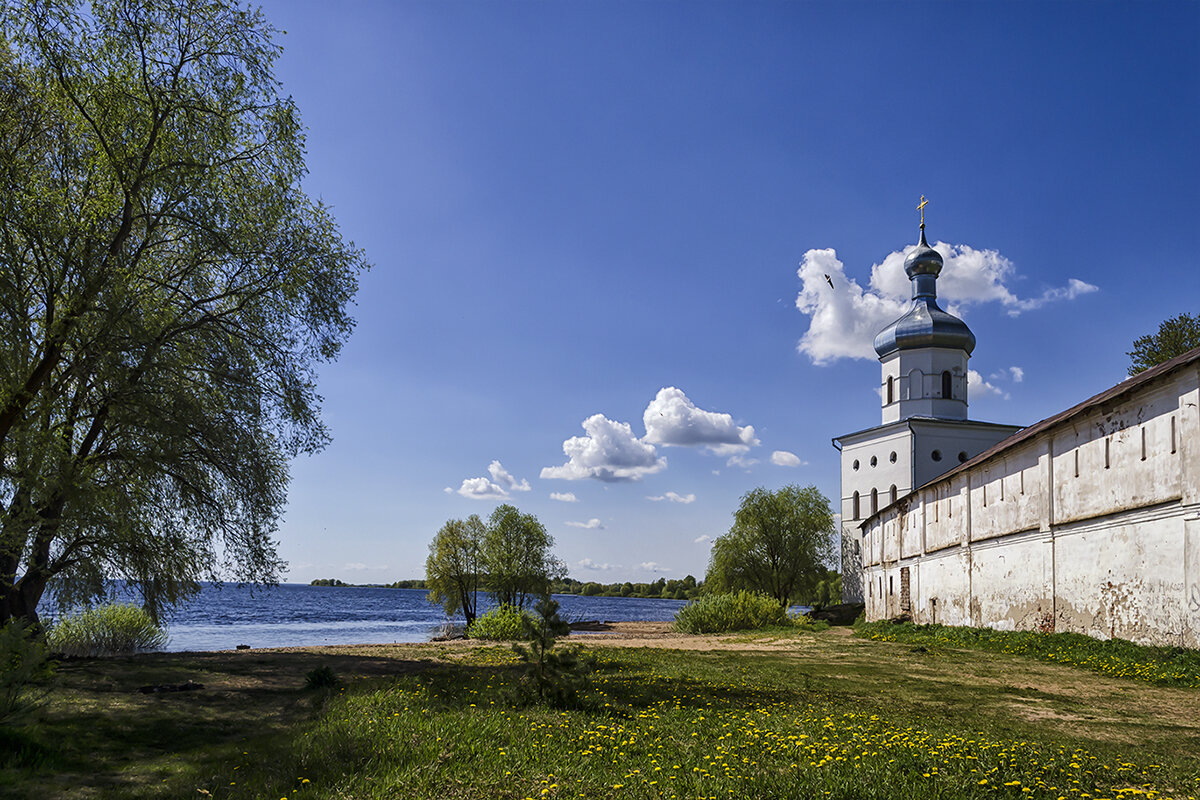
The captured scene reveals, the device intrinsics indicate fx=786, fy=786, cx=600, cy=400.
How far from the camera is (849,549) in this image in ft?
159

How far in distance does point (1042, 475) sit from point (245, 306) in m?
21.4

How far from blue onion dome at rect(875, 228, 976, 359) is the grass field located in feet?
113

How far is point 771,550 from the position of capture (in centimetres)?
5088

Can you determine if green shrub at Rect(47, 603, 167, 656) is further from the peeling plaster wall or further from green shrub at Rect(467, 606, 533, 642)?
the peeling plaster wall

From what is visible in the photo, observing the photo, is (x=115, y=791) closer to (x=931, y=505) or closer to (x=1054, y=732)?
(x=1054, y=732)

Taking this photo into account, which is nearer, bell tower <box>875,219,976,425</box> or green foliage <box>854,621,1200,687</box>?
green foliage <box>854,621,1200,687</box>

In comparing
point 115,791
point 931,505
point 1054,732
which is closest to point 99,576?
point 115,791

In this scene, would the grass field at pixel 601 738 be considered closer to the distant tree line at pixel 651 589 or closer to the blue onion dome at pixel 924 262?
the blue onion dome at pixel 924 262

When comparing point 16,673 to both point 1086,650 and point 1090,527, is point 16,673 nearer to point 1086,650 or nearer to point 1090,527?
point 1086,650

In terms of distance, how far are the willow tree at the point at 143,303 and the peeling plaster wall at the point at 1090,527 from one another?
1796 centimetres

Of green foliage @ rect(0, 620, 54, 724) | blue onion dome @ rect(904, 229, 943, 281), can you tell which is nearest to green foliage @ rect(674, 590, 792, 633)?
blue onion dome @ rect(904, 229, 943, 281)

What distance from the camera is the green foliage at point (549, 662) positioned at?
32.7 ft

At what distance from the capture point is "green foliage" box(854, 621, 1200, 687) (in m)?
14.8

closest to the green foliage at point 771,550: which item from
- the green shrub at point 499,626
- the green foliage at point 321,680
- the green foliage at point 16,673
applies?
the green shrub at point 499,626
